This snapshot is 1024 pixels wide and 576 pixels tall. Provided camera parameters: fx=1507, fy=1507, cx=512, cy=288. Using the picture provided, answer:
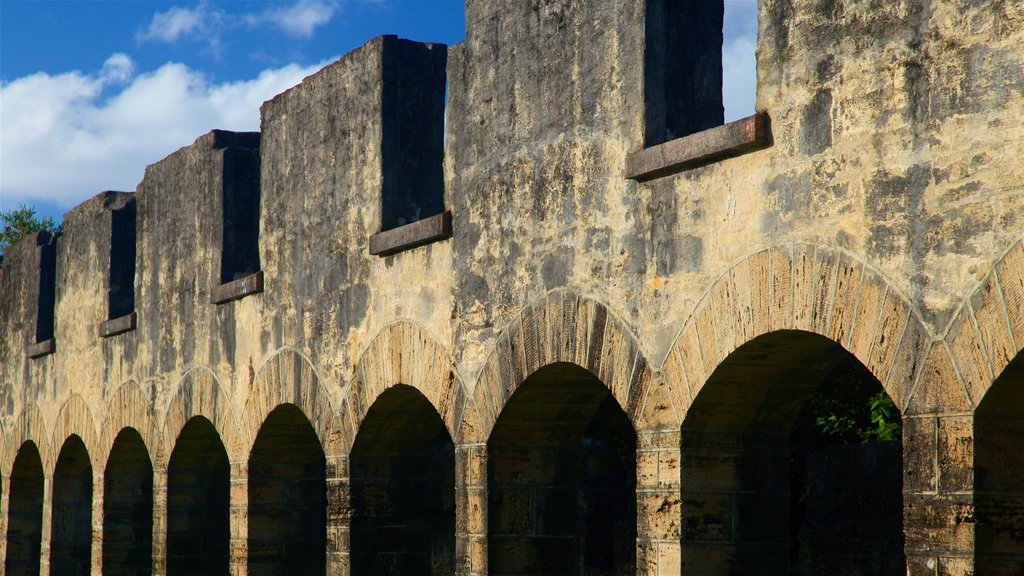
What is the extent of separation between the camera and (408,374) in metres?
8.80

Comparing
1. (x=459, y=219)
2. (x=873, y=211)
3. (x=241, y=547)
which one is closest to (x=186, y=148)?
(x=241, y=547)

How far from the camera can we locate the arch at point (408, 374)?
27.4 feet

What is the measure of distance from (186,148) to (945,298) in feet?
25.5

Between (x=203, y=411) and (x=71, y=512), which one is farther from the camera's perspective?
(x=71, y=512)

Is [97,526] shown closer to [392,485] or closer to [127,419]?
[127,419]

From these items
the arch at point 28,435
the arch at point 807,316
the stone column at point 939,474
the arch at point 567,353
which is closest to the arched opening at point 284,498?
the arch at point 567,353

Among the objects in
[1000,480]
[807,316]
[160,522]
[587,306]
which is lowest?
[160,522]

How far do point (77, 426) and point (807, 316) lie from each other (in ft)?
32.6

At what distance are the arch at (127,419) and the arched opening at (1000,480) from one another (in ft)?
27.3

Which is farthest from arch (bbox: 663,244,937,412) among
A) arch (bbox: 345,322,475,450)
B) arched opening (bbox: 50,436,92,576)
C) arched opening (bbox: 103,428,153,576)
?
arched opening (bbox: 50,436,92,576)

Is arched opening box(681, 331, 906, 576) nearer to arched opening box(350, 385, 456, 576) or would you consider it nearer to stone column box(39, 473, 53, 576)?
arched opening box(350, 385, 456, 576)

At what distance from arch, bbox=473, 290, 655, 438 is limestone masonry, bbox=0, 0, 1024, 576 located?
0.06 ft

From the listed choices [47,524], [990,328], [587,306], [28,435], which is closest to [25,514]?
[28,435]

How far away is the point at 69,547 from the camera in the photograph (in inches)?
Answer: 575
